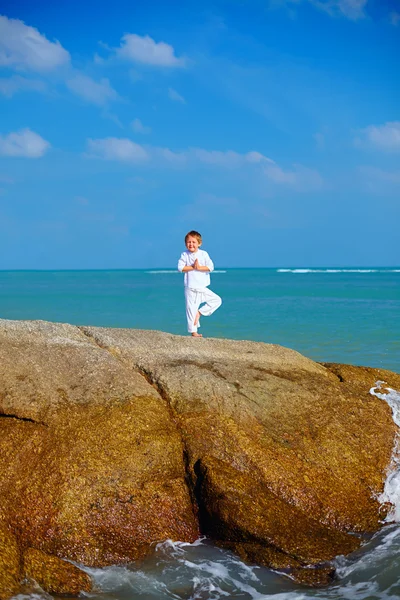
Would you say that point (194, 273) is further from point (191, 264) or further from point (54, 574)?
point (54, 574)

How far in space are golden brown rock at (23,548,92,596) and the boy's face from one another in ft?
23.8

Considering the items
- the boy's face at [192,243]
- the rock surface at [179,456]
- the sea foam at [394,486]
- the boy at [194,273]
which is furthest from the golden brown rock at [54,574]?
the boy's face at [192,243]

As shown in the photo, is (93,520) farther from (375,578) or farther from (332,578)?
(375,578)

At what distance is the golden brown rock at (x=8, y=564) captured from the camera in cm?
454

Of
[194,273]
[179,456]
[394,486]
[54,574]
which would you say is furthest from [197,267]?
[54,574]

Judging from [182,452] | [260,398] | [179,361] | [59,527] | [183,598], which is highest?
[179,361]

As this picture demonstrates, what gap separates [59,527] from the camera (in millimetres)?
5234

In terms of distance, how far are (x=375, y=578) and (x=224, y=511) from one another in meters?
1.46

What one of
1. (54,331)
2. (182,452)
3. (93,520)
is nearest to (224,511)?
(182,452)

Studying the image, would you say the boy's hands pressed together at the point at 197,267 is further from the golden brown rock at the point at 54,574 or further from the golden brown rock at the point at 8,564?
the golden brown rock at the point at 54,574

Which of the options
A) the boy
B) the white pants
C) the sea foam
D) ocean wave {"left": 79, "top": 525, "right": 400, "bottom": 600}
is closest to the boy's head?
the boy

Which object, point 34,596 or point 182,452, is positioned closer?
point 34,596

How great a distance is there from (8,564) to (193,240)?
24.7 feet

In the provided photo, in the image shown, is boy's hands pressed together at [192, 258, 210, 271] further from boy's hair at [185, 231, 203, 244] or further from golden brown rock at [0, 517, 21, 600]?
golden brown rock at [0, 517, 21, 600]
